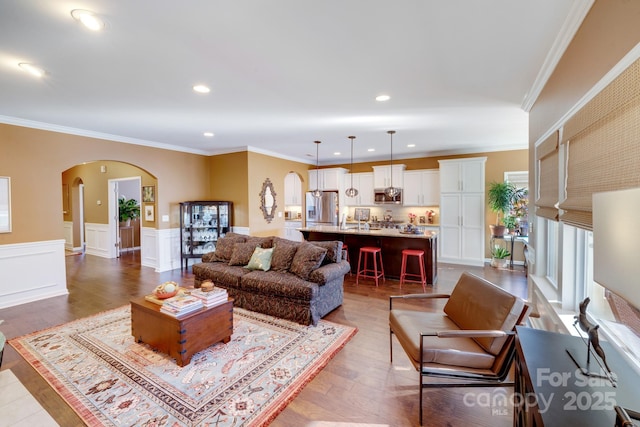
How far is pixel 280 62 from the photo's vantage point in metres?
2.57

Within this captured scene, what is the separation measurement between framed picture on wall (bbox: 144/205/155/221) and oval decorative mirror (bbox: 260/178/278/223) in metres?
2.41

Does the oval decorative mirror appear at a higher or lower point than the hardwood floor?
higher

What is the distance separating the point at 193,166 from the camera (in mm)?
6719

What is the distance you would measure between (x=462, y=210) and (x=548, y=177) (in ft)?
14.4

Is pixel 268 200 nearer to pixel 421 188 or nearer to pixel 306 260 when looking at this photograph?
pixel 306 260

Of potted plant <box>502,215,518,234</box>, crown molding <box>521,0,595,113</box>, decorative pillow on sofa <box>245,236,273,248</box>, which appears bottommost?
decorative pillow on sofa <box>245,236,273,248</box>

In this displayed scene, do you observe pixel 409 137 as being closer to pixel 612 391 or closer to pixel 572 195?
pixel 572 195

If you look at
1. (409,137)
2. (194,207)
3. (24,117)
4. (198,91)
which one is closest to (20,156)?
(24,117)

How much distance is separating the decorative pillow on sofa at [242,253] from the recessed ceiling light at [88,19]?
303cm

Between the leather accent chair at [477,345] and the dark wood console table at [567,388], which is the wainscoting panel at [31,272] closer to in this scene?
the leather accent chair at [477,345]

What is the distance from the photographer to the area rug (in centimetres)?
203

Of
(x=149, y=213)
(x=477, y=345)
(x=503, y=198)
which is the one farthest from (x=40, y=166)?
(x=503, y=198)

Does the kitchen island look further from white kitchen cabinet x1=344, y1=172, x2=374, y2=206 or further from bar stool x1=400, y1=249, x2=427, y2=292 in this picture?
white kitchen cabinet x1=344, y1=172, x2=374, y2=206

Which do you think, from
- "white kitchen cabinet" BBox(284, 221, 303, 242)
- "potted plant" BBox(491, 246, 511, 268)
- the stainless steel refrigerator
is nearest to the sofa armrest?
"white kitchen cabinet" BBox(284, 221, 303, 242)
